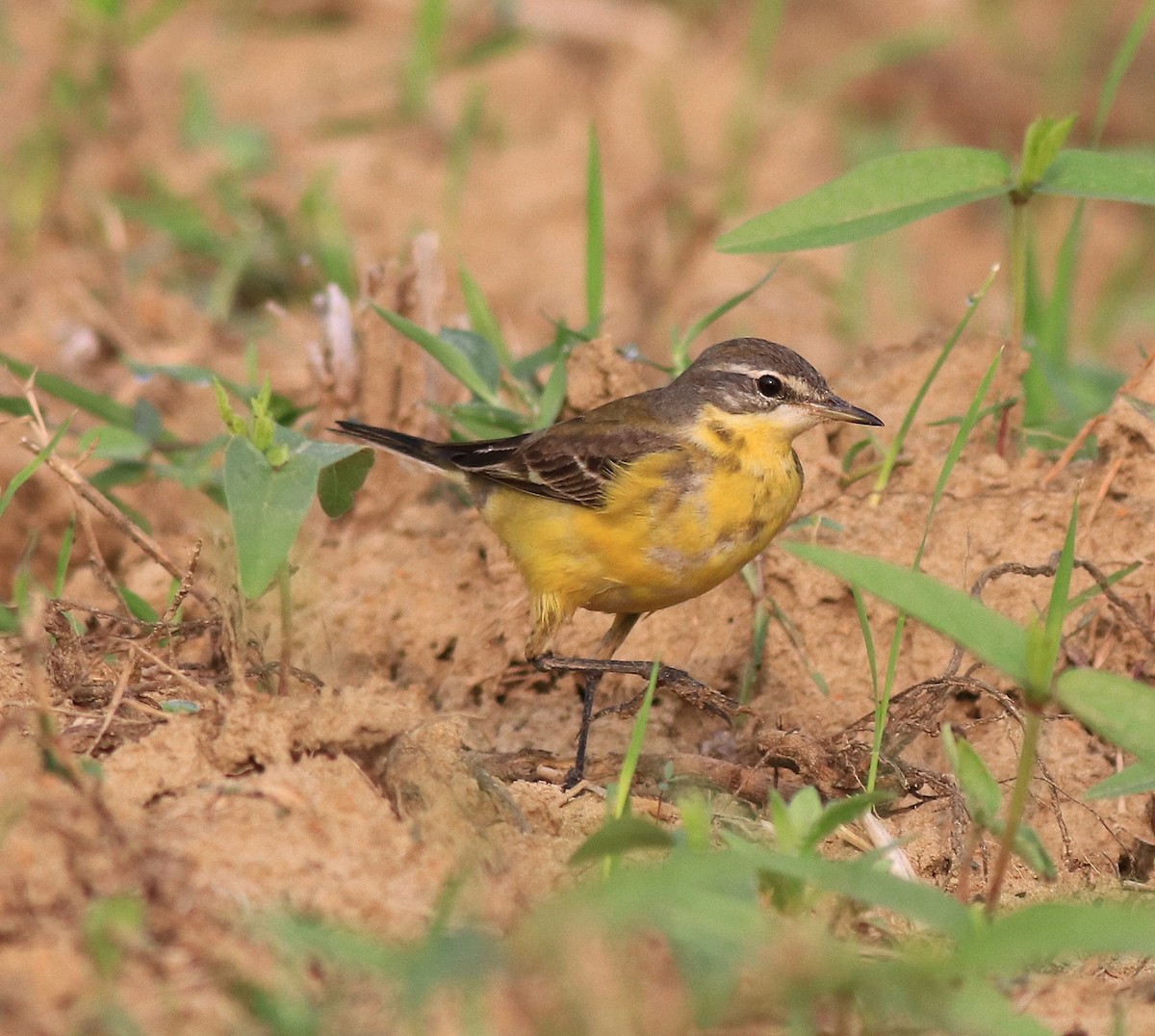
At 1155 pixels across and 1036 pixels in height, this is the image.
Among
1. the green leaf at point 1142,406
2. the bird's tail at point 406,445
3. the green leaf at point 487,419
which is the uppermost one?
the green leaf at point 1142,406

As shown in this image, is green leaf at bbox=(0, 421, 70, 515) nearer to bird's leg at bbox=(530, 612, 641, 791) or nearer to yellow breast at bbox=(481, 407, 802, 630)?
yellow breast at bbox=(481, 407, 802, 630)

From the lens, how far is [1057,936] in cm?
295

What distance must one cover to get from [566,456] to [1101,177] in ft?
6.88

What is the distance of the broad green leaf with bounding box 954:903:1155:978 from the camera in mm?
2945

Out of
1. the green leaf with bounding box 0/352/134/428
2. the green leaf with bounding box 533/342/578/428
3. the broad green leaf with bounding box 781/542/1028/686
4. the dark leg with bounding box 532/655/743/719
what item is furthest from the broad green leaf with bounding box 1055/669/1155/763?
the green leaf with bounding box 0/352/134/428

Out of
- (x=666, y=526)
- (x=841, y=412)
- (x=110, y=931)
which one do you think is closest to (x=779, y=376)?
A: (x=841, y=412)

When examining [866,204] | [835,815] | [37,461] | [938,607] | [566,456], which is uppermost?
[866,204]

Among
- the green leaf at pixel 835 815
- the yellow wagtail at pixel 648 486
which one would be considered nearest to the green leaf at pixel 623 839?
the green leaf at pixel 835 815

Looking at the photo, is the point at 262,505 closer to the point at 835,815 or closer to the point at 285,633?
the point at 285,633

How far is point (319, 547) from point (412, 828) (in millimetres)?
2657

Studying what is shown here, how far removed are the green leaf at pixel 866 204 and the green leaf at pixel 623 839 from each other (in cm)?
238

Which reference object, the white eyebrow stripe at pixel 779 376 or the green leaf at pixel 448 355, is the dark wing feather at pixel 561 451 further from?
the white eyebrow stripe at pixel 779 376

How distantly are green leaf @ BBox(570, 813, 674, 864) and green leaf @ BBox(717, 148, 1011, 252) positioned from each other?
2.38 metres

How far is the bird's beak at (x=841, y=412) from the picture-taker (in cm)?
562
